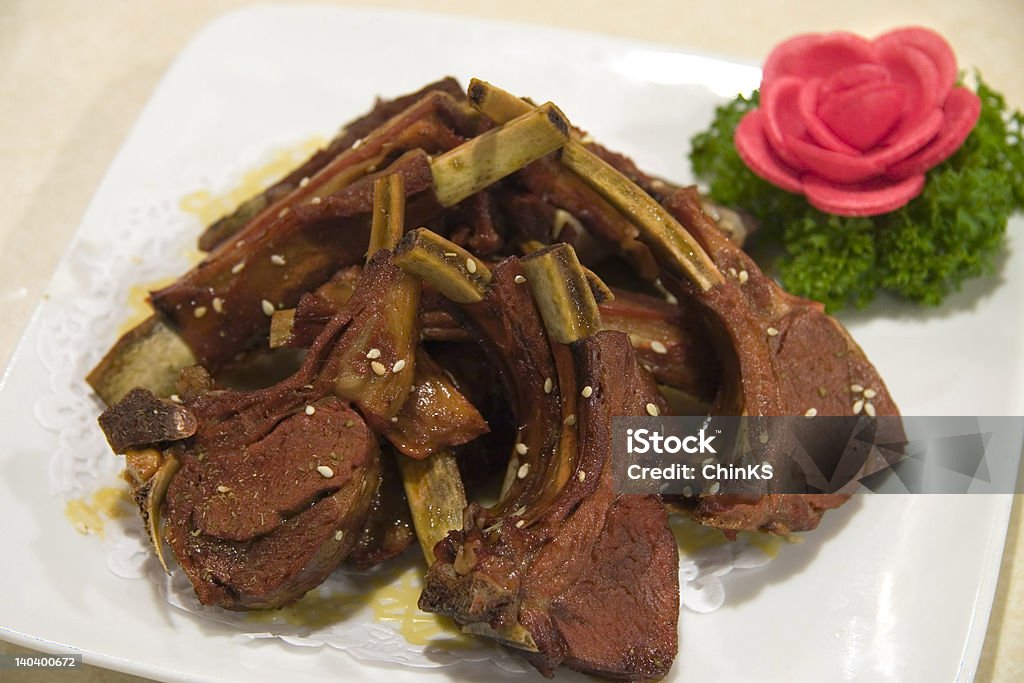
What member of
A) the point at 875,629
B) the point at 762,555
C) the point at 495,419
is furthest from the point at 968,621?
the point at 495,419

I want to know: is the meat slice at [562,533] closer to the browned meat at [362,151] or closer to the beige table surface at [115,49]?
the browned meat at [362,151]

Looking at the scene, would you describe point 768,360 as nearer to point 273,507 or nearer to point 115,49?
point 273,507

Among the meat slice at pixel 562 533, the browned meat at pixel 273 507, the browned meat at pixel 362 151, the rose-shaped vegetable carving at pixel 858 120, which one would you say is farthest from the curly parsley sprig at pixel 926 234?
the browned meat at pixel 273 507

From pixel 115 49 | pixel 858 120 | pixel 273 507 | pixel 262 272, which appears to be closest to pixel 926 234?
pixel 858 120

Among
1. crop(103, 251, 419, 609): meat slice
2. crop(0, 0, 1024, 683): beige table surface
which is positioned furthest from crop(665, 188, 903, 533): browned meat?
crop(0, 0, 1024, 683): beige table surface

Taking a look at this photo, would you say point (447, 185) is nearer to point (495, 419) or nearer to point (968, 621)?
point (495, 419)
